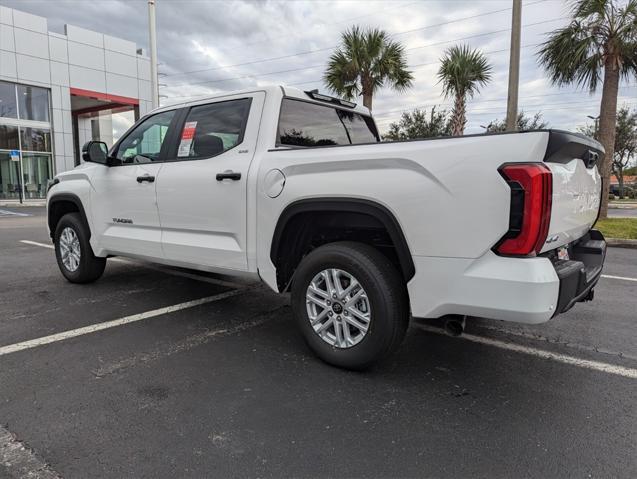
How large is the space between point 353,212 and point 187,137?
198 centimetres

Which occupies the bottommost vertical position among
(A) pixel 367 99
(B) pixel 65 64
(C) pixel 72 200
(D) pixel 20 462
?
(D) pixel 20 462

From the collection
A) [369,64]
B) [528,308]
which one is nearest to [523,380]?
[528,308]

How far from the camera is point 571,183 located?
9.00 feet

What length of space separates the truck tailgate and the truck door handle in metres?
2.15

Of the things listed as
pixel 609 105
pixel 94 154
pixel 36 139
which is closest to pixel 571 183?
pixel 94 154

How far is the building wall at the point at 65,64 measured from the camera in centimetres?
2350

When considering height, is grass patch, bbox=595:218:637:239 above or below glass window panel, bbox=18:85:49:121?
below

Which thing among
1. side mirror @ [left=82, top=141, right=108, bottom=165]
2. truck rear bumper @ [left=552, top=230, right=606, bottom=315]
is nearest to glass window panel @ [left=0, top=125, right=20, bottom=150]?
side mirror @ [left=82, top=141, right=108, bottom=165]

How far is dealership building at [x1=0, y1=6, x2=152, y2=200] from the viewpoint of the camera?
23844 millimetres

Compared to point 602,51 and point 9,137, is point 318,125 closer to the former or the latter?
point 602,51

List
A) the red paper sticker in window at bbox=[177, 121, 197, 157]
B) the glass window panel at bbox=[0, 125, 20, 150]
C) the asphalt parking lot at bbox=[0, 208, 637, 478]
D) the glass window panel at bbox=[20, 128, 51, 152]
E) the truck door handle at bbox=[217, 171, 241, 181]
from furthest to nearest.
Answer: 1. the glass window panel at bbox=[20, 128, 51, 152]
2. the glass window panel at bbox=[0, 125, 20, 150]
3. the red paper sticker in window at bbox=[177, 121, 197, 157]
4. the truck door handle at bbox=[217, 171, 241, 181]
5. the asphalt parking lot at bbox=[0, 208, 637, 478]

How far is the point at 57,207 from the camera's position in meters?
5.75

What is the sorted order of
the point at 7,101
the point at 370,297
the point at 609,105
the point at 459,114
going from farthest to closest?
the point at 7,101
the point at 459,114
the point at 609,105
the point at 370,297

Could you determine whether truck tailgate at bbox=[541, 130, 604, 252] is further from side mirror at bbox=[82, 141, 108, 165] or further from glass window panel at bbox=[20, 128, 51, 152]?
glass window panel at bbox=[20, 128, 51, 152]
